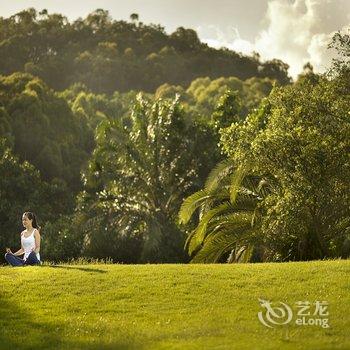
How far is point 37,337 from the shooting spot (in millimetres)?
10922

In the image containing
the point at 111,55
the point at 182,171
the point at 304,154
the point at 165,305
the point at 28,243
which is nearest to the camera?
the point at 165,305

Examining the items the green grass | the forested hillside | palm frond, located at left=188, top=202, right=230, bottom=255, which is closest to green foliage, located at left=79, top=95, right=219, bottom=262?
→ the forested hillside

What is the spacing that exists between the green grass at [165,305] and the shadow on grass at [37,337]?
0.05 feet

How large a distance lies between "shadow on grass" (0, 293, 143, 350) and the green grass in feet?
0.05

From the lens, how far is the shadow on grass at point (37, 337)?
10414 millimetres

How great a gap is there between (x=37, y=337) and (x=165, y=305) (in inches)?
96.2

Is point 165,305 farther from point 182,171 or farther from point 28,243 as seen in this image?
point 182,171

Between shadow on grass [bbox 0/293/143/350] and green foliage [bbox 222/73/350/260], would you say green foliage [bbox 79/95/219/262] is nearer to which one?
green foliage [bbox 222/73/350/260]

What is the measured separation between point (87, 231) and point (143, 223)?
269 cm

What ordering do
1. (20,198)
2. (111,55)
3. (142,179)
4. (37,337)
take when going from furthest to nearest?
(111,55)
(20,198)
(142,179)
(37,337)

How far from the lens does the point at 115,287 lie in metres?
13.7

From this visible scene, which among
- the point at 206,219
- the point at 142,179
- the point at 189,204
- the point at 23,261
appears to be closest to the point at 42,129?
the point at 142,179

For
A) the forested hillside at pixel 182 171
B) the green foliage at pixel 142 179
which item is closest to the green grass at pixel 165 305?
the forested hillside at pixel 182 171

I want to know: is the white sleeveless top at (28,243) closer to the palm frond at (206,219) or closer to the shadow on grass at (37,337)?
the shadow on grass at (37,337)
